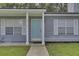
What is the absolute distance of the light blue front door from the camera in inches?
672

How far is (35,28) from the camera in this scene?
1714 cm

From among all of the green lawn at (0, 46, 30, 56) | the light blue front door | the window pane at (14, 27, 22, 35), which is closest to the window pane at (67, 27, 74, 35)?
the light blue front door

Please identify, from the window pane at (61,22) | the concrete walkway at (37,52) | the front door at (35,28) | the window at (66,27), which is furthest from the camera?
the window at (66,27)

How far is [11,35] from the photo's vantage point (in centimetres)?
1712

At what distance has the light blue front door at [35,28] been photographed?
672 inches

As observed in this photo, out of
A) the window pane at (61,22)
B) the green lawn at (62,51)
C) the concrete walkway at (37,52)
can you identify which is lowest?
the green lawn at (62,51)

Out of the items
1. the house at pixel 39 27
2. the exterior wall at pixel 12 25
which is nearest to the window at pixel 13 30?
the house at pixel 39 27

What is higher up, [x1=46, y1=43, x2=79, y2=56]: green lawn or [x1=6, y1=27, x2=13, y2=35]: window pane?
[x1=6, y1=27, x2=13, y2=35]: window pane

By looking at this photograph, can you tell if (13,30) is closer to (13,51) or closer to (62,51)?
(13,51)

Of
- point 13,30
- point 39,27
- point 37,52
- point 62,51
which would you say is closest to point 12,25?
point 13,30

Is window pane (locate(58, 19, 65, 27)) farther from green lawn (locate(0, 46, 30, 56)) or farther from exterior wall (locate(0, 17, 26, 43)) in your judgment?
green lawn (locate(0, 46, 30, 56))

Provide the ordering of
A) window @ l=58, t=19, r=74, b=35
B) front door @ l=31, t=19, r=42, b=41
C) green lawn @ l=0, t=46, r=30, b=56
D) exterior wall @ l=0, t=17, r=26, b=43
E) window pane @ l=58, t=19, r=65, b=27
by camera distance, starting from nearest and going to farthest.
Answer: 1. green lawn @ l=0, t=46, r=30, b=56
2. exterior wall @ l=0, t=17, r=26, b=43
3. front door @ l=31, t=19, r=42, b=41
4. window pane @ l=58, t=19, r=65, b=27
5. window @ l=58, t=19, r=74, b=35

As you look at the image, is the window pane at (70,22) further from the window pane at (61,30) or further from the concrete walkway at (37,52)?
the concrete walkway at (37,52)

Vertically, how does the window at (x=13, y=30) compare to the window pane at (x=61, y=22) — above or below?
below
